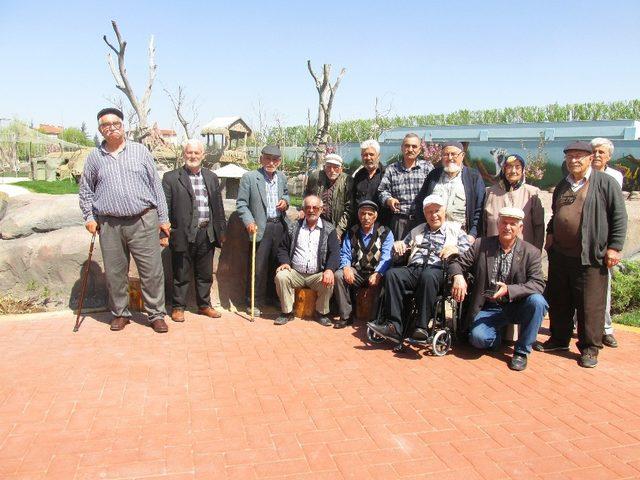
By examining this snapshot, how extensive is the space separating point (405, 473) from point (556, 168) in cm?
1916

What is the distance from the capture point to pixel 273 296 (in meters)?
6.02

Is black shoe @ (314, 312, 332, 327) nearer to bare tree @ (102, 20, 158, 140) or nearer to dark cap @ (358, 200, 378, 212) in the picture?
dark cap @ (358, 200, 378, 212)

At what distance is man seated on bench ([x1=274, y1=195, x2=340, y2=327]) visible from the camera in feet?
17.8

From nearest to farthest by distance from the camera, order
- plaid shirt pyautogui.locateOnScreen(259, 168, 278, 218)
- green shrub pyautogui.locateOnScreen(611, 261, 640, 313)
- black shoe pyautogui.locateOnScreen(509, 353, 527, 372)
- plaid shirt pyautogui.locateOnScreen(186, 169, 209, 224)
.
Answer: black shoe pyautogui.locateOnScreen(509, 353, 527, 372) → plaid shirt pyautogui.locateOnScreen(186, 169, 209, 224) → plaid shirt pyautogui.locateOnScreen(259, 168, 278, 218) → green shrub pyautogui.locateOnScreen(611, 261, 640, 313)

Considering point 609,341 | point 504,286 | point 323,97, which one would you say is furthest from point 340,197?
point 323,97

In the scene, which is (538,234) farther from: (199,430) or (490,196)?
(199,430)

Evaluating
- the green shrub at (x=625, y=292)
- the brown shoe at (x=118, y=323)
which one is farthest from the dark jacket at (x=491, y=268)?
the brown shoe at (x=118, y=323)

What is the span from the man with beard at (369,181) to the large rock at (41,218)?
3.51 meters

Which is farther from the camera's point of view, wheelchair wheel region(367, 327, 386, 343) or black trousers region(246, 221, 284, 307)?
black trousers region(246, 221, 284, 307)

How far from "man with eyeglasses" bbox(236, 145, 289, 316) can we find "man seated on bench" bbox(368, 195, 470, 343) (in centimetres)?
149

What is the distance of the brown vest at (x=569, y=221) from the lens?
445 cm

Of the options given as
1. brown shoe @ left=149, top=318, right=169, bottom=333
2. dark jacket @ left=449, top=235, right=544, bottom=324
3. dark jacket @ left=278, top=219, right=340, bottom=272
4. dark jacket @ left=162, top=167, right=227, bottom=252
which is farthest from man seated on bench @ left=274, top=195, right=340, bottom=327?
dark jacket @ left=449, top=235, right=544, bottom=324

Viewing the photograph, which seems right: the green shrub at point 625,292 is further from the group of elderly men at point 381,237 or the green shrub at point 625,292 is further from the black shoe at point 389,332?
the black shoe at point 389,332

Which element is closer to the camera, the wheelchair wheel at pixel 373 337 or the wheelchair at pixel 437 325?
the wheelchair at pixel 437 325
